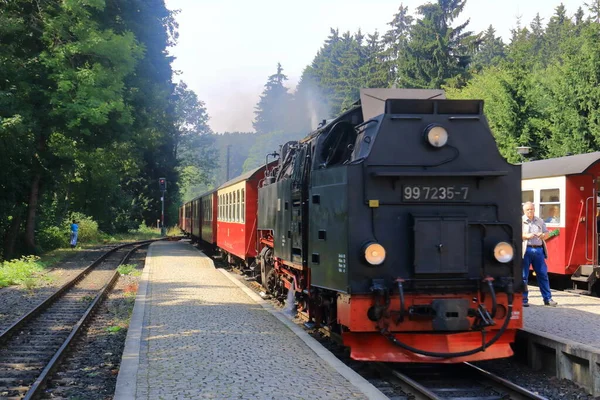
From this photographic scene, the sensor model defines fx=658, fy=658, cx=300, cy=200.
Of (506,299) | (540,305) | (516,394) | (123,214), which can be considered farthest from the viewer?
(123,214)

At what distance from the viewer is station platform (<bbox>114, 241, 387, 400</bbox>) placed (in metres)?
6.17

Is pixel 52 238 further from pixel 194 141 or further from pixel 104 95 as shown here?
pixel 194 141

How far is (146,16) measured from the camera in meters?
27.7

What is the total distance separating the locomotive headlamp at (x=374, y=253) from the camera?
6816mm

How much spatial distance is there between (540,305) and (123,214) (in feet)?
149

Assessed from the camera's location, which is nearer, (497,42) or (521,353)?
(521,353)

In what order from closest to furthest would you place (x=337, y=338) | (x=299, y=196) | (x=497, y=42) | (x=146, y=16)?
(x=337, y=338)
(x=299, y=196)
(x=146, y=16)
(x=497, y=42)

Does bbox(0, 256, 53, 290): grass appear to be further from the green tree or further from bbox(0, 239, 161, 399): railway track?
the green tree

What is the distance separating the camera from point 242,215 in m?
17.5

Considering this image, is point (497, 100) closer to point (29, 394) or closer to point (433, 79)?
point (433, 79)

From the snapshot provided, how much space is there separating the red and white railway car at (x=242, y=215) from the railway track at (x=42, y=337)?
3609mm

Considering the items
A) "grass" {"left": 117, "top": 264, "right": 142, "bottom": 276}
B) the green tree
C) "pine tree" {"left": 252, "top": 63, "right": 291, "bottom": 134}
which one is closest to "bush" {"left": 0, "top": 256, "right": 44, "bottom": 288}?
"grass" {"left": 117, "top": 264, "right": 142, "bottom": 276}

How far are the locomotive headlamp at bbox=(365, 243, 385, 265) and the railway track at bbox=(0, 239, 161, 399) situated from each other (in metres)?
3.69

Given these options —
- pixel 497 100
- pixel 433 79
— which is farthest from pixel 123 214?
pixel 497 100
